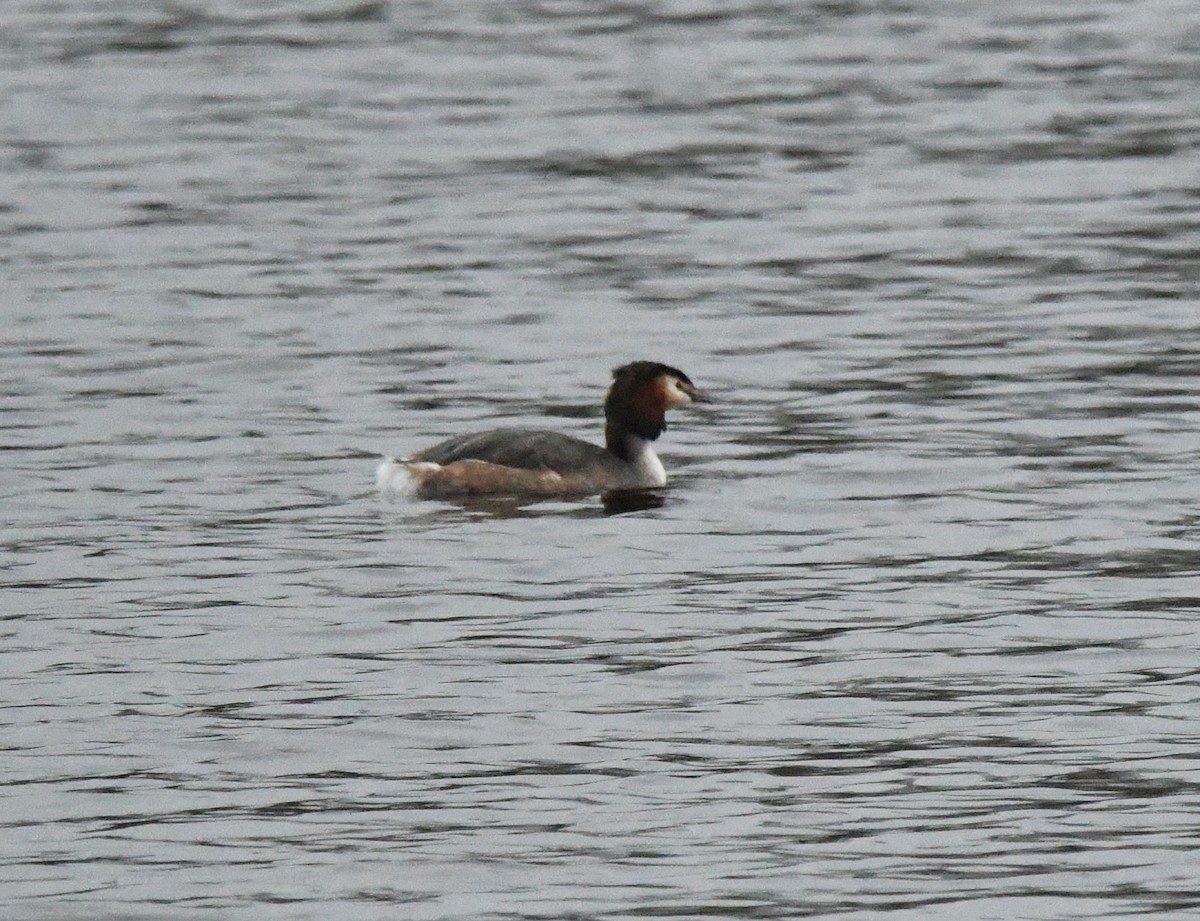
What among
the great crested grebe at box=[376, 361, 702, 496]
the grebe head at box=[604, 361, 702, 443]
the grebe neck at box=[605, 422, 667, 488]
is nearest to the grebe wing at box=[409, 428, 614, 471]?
the great crested grebe at box=[376, 361, 702, 496]

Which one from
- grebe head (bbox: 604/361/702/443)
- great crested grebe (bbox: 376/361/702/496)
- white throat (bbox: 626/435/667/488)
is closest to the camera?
great crested grebe (bbox: 376/361/702/496)

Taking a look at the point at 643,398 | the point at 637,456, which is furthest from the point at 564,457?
the point at 643,398

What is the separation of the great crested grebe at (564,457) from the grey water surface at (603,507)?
7.5 inches

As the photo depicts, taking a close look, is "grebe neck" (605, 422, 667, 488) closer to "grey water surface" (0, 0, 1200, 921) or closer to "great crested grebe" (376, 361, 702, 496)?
"great crested grebe" (376, 361, 702, 496)

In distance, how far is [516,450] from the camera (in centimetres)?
1688

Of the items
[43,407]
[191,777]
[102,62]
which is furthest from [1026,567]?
[102,62]

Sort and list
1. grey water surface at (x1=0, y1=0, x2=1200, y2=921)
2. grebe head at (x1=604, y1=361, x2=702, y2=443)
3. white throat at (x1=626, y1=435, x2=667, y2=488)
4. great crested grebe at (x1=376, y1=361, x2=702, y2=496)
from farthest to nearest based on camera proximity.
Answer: grebe head at (x1=604, y1=361, x2=702, y2=443) < white throat at (x1=626, y1=435, x2=667, y2=488) < great crested grebe at (x1=376, y1=361, x2=702, y2=496) < grey water surface at (x1=0, y1=0, x2=1200, y2=921)

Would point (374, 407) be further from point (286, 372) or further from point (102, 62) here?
point (102, 62)

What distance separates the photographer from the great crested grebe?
1689 centimetres

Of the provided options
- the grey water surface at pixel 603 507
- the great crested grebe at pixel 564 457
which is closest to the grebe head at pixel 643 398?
the great crested grebe at pixel 564 457

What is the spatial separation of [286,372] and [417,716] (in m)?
8.81

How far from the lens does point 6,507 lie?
54.5 feet

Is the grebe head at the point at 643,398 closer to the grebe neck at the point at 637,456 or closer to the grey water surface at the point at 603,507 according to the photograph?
the grebe neck at the point at 637,456

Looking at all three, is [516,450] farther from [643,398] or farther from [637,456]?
[643,398]
